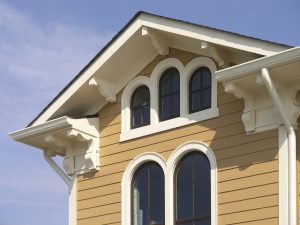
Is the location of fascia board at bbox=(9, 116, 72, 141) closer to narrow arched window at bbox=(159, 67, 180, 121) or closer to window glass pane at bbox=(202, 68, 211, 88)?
narrow arched window at bbox=(159, 67, 180, 121)

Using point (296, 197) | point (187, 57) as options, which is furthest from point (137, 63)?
point (296, 197)

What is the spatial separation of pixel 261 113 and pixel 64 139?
417 cm

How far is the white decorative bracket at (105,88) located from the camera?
1680cm

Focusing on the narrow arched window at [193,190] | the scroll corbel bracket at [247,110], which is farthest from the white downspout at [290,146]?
the narrow arched window at [193,190]

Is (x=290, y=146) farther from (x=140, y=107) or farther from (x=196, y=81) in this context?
(x=140, y=107)

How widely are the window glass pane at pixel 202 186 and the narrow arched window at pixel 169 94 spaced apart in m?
1.08

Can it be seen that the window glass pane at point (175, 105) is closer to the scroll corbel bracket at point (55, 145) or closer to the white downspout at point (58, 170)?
the scroll corbel bracket at point (55, 145)

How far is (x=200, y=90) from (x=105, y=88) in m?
1.99

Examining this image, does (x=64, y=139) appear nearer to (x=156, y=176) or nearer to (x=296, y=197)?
(x=156, y=176)

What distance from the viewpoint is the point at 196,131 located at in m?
15.6

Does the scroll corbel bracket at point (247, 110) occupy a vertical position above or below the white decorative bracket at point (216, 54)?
below

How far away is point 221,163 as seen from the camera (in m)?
15.0

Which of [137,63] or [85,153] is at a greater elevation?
[137,63]

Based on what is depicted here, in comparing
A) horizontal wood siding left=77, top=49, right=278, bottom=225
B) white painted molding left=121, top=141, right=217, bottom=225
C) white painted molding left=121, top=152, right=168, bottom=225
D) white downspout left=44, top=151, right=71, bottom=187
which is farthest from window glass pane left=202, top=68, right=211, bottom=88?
white downspout left=44, top=151, right=71, bottom=187
